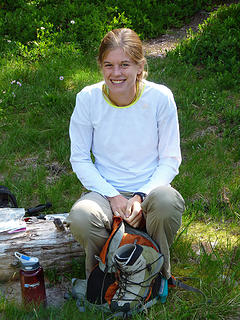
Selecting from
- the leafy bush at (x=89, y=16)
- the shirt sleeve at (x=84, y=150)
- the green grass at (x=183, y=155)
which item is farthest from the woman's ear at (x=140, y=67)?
the leafy bush at (x=89, y=16)

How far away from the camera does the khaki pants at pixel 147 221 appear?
3021mm

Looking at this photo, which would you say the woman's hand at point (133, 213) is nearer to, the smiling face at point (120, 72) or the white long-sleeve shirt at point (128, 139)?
the white long-sleeve shirt at point (128, 139)

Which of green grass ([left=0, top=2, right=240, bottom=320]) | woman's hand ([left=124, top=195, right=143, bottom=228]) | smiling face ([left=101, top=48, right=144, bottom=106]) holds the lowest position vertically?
green grass ([left=0, top=2, right=240, bottom=320])

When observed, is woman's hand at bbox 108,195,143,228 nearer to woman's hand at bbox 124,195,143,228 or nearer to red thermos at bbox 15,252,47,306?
woman's hand at bbox 124,195,143,228

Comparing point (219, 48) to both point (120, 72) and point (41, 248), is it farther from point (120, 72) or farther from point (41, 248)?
point (41, 248)

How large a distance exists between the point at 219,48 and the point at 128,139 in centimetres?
406

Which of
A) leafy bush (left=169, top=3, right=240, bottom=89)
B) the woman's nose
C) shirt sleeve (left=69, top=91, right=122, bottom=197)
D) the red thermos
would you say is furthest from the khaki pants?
leafy bush (left=169, top=3, right=240, bottom=89)

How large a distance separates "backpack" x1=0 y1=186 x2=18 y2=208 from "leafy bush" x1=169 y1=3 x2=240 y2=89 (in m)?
3.71

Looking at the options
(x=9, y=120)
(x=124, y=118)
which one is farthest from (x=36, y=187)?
(x=124, y=118)

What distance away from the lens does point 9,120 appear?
19.1 ft

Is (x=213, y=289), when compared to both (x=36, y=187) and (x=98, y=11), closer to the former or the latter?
(x=36, y=187)

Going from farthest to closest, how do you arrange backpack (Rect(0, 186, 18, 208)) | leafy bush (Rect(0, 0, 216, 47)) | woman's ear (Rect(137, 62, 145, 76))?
leafy bush (Rect(0, 0, 216, 47))
backpack (Rect(0, 186, 18, 208))
woman's ear (Rect(137, 62, 145, 76))

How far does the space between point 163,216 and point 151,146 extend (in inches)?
26.1

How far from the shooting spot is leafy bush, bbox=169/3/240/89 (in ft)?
21.3
